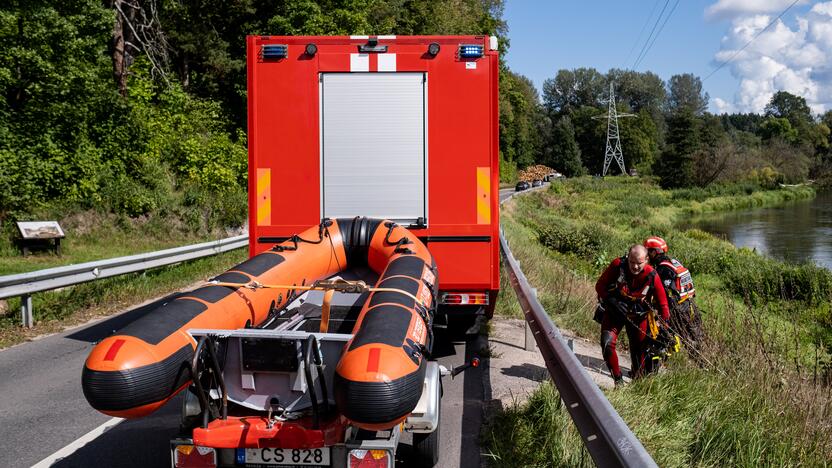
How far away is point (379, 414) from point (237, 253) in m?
13.5

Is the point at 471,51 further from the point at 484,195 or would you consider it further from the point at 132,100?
the point at 132,100

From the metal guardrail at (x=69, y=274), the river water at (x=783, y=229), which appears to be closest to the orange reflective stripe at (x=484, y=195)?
the metal guardrail at (x=69, y=274)

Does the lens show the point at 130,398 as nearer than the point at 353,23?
Yes

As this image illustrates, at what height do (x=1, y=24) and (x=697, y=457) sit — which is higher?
(x=1, y=24)

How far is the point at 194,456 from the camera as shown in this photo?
12.0ft

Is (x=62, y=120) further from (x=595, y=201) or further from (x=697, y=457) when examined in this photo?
(x=595, y=201)

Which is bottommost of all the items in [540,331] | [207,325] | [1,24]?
[540,331]

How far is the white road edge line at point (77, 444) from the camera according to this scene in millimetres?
4627

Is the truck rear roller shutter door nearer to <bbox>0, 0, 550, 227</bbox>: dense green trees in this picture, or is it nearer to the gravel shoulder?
Result: the gravel shoulder

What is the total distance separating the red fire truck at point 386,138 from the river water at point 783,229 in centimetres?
1694

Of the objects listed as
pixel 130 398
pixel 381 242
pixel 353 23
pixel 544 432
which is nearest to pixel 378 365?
pixel 130 398

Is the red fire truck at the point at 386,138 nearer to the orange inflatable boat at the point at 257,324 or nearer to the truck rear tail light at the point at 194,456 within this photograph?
the orange inflatable boat at the point at 257,324

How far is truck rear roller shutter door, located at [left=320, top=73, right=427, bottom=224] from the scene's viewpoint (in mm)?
6855

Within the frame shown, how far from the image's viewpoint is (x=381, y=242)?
6.08 metres
